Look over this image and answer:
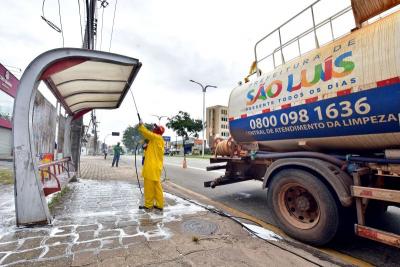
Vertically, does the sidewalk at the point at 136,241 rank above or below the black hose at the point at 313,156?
below

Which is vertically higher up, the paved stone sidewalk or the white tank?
the white tank

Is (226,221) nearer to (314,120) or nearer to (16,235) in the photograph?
(314,120)

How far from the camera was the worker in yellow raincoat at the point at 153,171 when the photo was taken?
4867 millimetres

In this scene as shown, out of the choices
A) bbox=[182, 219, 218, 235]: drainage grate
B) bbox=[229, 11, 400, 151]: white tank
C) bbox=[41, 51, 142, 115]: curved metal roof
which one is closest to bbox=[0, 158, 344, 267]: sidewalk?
bbox=[182, 219, 218, 235]: drainage grate

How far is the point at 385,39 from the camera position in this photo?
2844mm

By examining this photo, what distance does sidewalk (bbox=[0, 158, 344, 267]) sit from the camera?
9.12 ft

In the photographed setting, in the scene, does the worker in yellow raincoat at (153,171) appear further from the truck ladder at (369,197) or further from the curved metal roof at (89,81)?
the truck ladder at (369,197)

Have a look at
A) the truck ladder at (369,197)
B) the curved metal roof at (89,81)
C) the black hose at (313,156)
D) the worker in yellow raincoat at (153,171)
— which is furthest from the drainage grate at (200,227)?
the curved metal roof at (89,81)

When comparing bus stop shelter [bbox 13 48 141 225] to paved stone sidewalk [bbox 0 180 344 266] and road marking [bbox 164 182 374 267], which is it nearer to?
paved stone sidewalk [bbox 0 180 344 266]

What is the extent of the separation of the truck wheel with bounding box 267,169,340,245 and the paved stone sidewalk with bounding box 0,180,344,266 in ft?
1.50

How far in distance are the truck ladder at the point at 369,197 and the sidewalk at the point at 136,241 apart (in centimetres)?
58

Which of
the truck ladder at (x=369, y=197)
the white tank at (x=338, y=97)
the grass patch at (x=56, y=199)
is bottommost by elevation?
the grass patch at (x=56, y=199)

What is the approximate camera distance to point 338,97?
10.6 feet

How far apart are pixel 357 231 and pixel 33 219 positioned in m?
4.62
